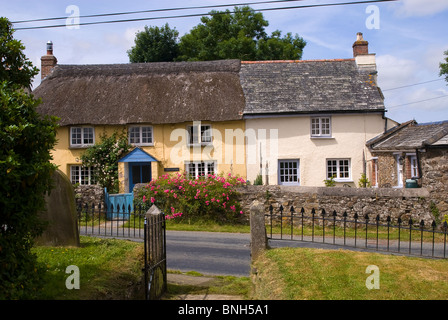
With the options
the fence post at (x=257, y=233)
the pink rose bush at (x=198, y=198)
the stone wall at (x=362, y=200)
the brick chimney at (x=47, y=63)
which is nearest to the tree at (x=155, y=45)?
the brick chimney at (x=47, y=63)

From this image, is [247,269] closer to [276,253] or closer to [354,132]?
[276,253]

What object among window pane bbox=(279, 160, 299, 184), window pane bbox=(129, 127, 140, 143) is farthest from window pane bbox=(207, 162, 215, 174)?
window pane bbox=(129, 127, 140, 143)

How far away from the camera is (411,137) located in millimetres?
19562

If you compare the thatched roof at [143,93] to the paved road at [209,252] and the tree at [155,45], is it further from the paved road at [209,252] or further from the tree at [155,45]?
the tree at [155,45]

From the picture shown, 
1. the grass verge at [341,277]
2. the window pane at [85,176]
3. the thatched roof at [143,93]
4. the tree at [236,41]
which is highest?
the tree at [236,41]

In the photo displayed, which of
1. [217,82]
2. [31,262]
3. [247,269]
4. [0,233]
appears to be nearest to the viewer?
[0,233]

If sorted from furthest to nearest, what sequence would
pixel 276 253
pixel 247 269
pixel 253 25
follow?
pixel 253 25
pixel 247 269
pixel 276 253

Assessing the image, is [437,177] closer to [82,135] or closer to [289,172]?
[289,172]

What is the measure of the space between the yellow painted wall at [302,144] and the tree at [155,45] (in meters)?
19.1

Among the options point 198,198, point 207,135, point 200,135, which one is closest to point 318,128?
point 207,135

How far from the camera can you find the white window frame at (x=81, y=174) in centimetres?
2477

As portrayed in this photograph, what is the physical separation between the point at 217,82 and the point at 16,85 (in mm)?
19896

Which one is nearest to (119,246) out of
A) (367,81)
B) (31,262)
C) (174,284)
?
(174,284)
